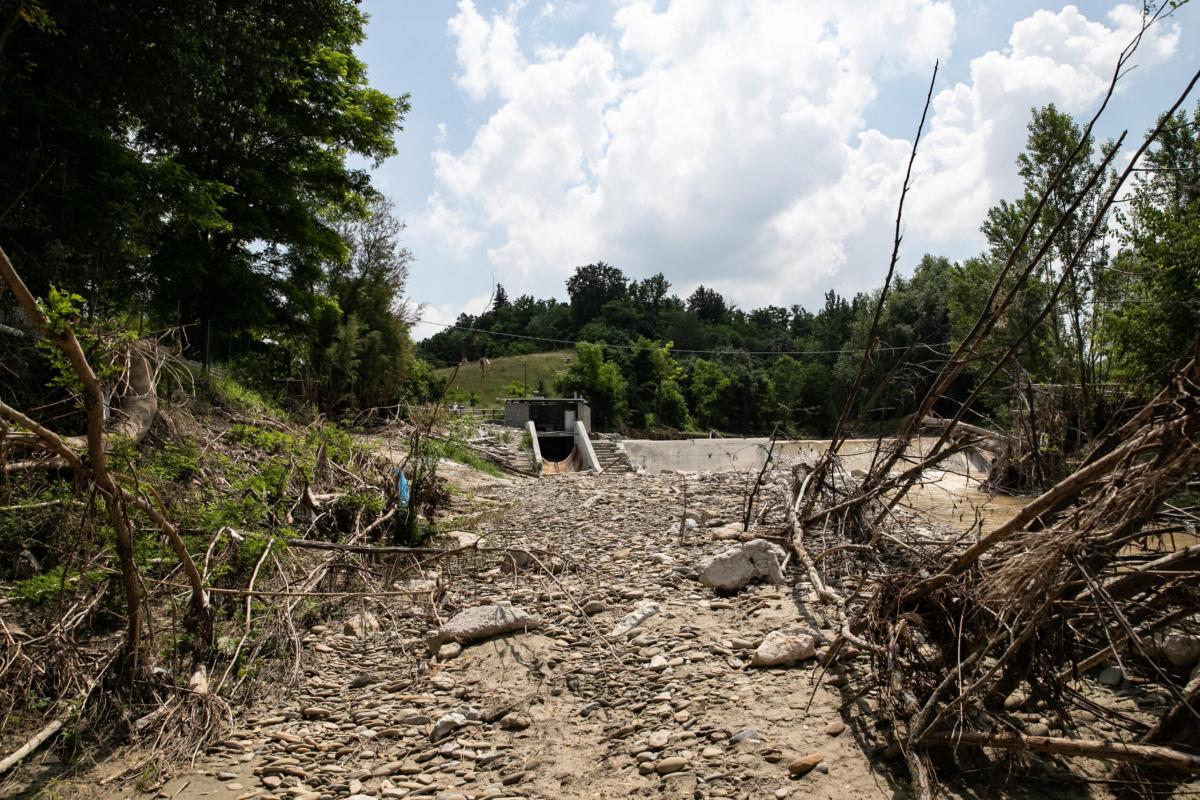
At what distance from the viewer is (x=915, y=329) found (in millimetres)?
35969

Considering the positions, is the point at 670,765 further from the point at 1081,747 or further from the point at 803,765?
the point at 1081,747

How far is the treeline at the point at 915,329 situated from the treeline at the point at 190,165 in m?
4.45

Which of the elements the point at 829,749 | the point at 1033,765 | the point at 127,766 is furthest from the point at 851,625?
the point at 127,766

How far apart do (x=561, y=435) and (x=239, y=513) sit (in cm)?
1989

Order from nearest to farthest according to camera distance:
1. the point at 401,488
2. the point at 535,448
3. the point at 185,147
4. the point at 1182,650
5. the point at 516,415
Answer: the point at 1182,650 < the point at 401,488 < the point at 185,147 < the point at 535,448 < the point at 516,415

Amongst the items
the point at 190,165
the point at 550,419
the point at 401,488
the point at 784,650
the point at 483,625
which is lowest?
the point at 483,625

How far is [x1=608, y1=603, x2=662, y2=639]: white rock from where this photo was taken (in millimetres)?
4332

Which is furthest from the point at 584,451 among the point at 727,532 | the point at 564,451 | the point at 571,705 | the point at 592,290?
the point at 592,290

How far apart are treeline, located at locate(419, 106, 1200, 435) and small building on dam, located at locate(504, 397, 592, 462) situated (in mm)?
4139

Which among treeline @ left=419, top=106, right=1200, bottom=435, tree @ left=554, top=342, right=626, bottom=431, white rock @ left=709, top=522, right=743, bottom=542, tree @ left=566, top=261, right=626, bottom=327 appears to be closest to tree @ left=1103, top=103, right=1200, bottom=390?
treeline @ left=419, top=106, right=1200, bottom=435

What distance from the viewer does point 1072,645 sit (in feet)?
7.89

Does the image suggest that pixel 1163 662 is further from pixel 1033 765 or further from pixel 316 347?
pixel 316 347

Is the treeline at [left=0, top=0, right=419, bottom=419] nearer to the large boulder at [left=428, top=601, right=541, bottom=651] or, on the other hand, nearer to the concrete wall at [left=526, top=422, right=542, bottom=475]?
the large boulder at [left=428, top=601, right=541, bottom=651]

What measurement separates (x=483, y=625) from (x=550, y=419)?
829 inches
